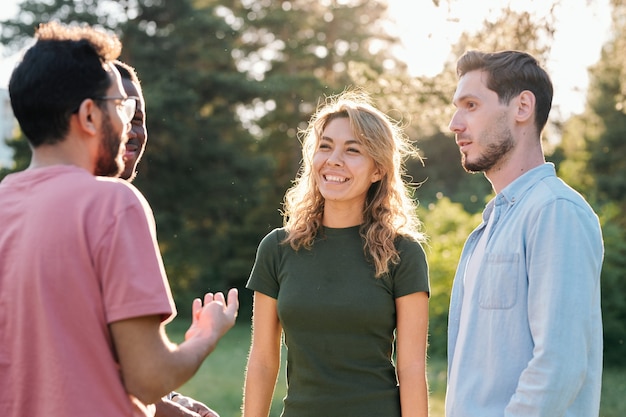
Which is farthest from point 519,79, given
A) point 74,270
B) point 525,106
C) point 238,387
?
point 238,387

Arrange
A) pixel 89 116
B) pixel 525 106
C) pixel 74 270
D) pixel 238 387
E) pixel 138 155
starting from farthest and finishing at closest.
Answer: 1. pixel 238 387
2. pixel 138 155
3. pixel 525 106
4. pixel 89 116
5. pixel 74 270

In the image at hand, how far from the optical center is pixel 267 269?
3510 millimetres

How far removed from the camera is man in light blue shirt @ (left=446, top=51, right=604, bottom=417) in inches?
96.4

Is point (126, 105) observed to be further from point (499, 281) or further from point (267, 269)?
point (267, 269)

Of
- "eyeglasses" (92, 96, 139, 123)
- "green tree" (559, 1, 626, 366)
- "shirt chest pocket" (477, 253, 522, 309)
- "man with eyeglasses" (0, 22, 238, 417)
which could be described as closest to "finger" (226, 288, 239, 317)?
"man with eyeglasses" (0, 22, 238, 417)

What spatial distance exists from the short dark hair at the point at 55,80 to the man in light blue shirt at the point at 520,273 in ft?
4.41

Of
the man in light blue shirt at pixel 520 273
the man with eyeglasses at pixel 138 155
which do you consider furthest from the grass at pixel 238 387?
the man in light blue shirt at pixel 520 273

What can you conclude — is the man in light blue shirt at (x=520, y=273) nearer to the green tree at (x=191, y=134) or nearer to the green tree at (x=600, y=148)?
the green tree at (x=600, y=148)

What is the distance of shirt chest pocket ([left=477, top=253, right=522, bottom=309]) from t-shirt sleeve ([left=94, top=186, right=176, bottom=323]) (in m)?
1.13

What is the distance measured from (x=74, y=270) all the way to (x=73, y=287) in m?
0.04

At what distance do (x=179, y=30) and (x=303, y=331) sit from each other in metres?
22.1

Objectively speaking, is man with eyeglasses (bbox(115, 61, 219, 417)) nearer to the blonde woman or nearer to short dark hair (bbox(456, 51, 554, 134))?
the blonde woman

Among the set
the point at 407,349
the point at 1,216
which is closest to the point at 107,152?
the point at 1,216

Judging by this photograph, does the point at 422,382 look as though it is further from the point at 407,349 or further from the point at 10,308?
the point at 10,308
